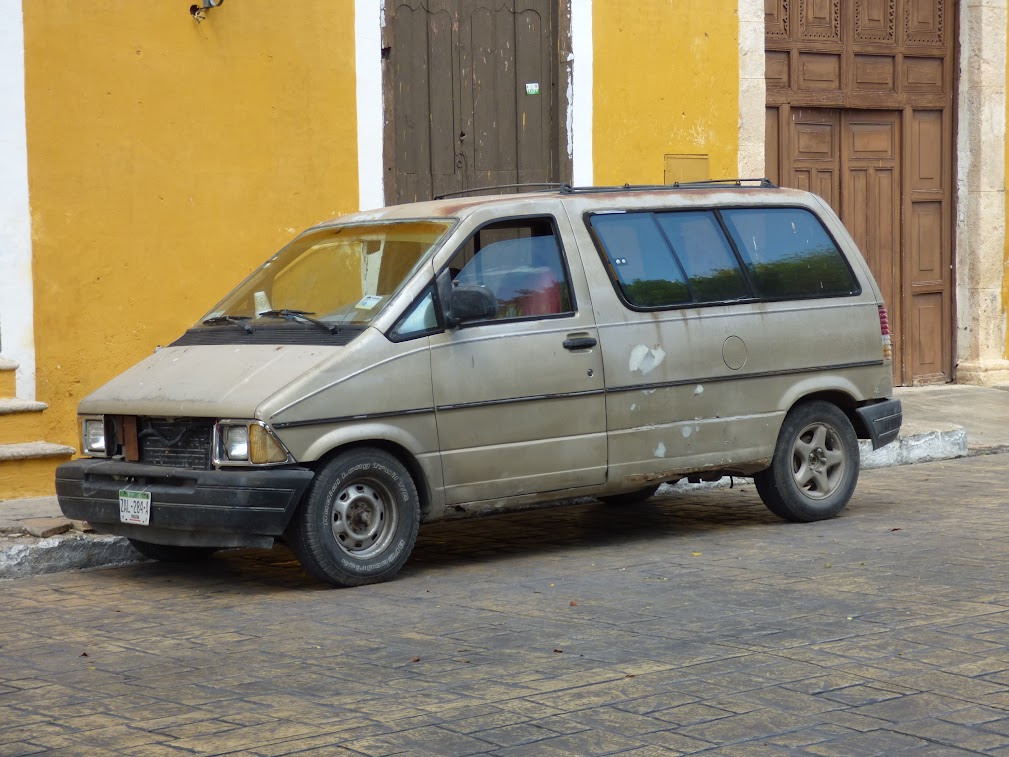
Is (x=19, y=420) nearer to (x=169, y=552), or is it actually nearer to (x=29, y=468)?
(x=29, y=468)

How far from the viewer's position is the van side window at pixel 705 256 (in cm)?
859

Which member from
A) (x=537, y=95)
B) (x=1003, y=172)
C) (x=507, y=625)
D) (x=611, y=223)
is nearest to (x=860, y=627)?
(x=507, y=625)

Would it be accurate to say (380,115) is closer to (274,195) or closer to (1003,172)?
(274,195)

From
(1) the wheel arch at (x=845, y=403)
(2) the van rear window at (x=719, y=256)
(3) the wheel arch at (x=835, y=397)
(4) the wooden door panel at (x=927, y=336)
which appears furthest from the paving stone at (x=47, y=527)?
(4) the wooden door panel at (x=927, y=336)

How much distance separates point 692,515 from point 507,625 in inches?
135

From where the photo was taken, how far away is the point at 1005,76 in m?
16.0

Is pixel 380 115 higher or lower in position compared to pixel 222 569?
higher

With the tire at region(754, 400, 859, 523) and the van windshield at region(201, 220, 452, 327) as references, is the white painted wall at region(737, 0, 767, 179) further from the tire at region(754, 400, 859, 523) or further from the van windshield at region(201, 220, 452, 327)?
the van windshield at region(201, 220, 452, 327)

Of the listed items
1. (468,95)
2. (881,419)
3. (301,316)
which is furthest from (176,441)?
(468,95)

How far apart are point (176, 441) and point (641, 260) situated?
2.64 metres

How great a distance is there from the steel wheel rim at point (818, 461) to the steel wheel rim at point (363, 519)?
2.64 meters

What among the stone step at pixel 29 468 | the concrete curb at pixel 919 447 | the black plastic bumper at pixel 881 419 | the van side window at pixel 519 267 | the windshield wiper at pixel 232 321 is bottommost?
the concrete curb at pixel 919 447

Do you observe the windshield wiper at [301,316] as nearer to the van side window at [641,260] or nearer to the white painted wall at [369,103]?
the van side window at [641,260]

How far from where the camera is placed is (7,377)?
10.2 metres
